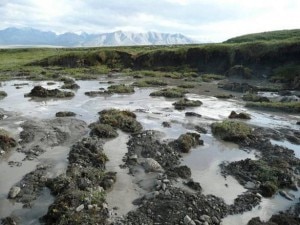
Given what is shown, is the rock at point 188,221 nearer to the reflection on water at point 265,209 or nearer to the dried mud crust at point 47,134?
the reflection on water at point 265,209

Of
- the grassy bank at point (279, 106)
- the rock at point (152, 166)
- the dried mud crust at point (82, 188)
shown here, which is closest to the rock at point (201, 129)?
the rock at point (152, 166)

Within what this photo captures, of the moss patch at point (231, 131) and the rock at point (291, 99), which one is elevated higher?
the moss patch at point (231, 131)

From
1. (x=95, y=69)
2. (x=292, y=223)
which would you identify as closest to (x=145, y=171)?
(x=292, y=223)

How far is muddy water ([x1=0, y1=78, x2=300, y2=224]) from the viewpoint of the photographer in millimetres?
14893

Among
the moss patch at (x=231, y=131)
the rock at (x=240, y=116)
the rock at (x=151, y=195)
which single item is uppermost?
the rock at (x=151, y=195)

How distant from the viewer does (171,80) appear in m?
55.2

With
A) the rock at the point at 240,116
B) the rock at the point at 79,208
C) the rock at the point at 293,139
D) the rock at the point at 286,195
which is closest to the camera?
the rock at the point at 79,208

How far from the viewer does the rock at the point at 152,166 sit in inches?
700

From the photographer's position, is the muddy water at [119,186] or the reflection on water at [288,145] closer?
the muddy water at [119,186]

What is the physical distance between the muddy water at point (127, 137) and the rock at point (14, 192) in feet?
0.68

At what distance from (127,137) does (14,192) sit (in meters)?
9.11

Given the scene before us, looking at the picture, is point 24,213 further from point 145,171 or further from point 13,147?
point 13,147

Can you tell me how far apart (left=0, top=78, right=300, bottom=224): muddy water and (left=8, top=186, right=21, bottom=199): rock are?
208 millimetres

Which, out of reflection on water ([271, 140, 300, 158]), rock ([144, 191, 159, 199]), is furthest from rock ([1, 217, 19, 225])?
reflection on water ([271, 140, 300, 158])
